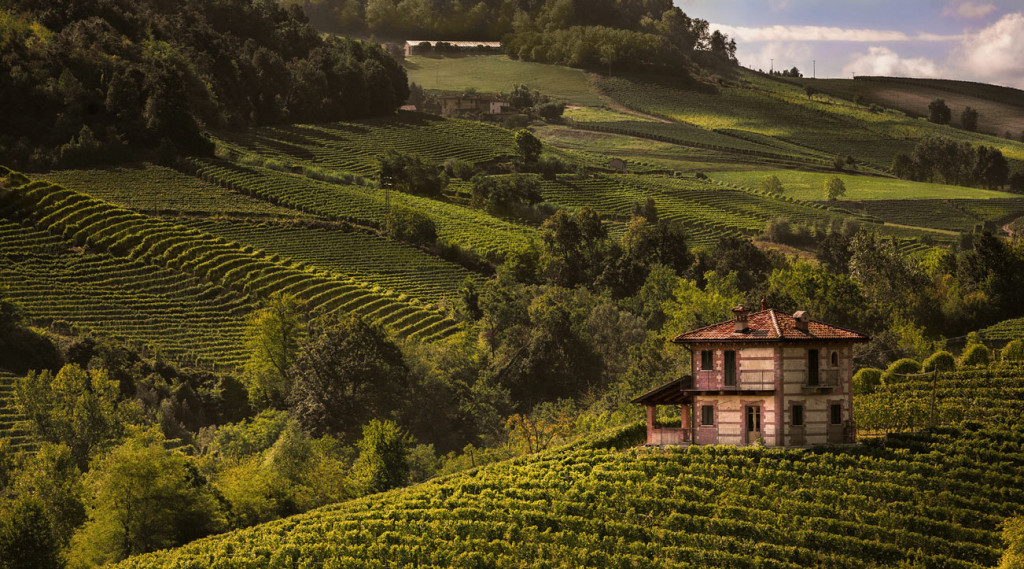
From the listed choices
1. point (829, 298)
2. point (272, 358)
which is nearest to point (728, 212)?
point (829, 298)

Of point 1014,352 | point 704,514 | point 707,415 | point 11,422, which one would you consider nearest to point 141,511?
point 11,422

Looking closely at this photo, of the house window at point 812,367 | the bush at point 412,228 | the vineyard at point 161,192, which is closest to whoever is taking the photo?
the house window at point 812,367

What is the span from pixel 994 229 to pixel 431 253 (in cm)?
5881

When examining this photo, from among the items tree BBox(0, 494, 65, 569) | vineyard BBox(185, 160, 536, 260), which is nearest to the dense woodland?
tree BBox(0, 494, 65, 569)

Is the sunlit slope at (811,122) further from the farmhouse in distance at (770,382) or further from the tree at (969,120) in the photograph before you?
the farmhouse in distance at (770,382)

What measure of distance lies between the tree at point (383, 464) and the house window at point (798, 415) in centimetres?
2386

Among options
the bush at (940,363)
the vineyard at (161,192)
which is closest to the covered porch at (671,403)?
the bush at (940,363)

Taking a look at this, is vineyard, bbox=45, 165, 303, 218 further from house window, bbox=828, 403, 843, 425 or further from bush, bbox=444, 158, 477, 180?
house window, bbox=828, 403, 843, 425

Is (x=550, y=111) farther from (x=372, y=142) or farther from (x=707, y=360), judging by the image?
(x=707, y=360)

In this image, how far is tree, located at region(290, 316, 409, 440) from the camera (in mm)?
79438

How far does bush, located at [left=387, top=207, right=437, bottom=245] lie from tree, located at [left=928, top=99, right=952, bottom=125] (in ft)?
347

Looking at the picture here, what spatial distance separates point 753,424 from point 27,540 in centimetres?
3089

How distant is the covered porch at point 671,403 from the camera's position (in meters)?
47.0

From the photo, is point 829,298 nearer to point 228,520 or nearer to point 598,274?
point 598,274
